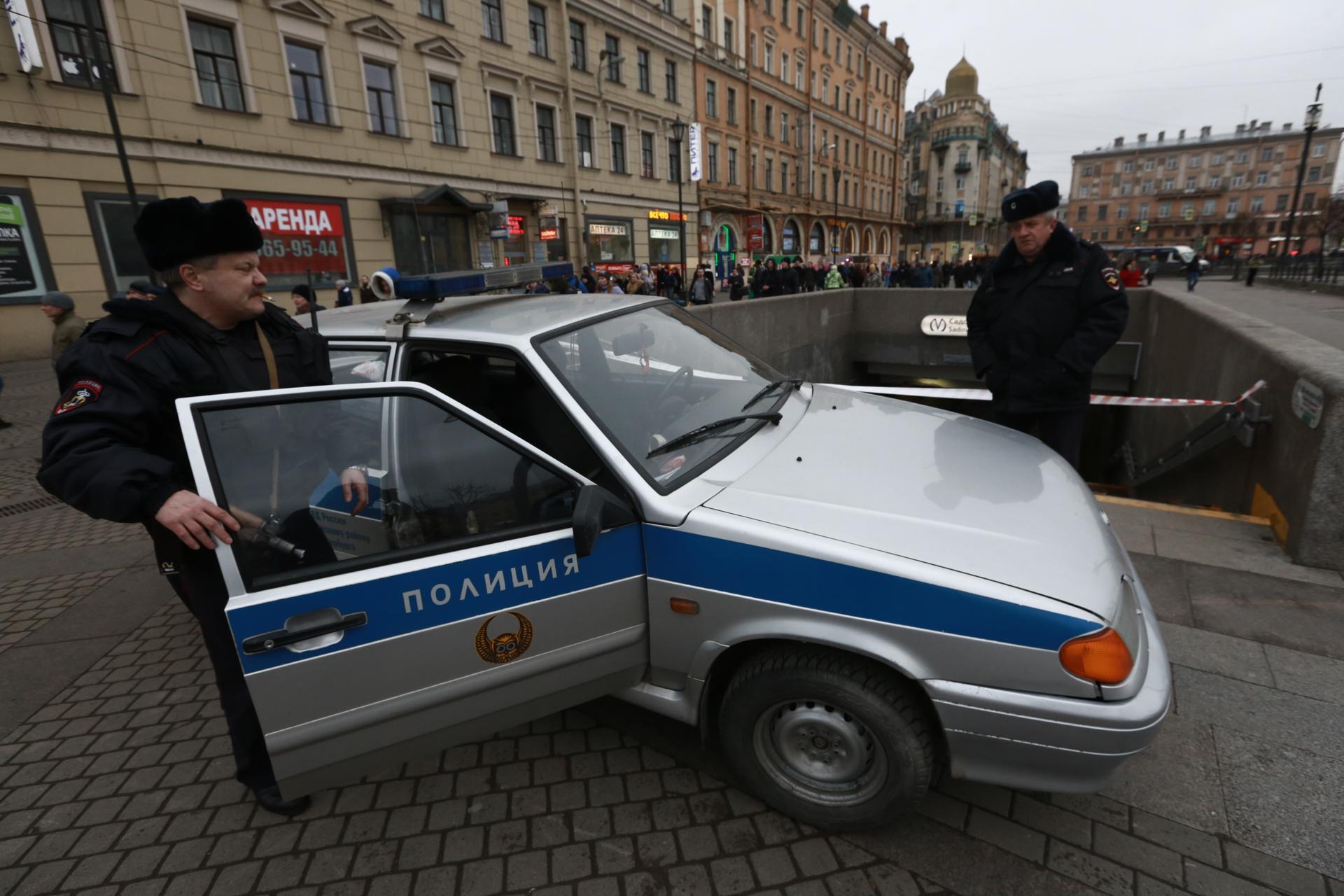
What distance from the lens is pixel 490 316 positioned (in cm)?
279

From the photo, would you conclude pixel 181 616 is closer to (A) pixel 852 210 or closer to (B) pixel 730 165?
(B) pixel 730 165

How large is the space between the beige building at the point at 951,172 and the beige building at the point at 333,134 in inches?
2465

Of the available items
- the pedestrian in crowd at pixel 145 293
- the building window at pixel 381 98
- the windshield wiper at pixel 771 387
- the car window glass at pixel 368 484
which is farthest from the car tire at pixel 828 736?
the building window at pixel 381 98

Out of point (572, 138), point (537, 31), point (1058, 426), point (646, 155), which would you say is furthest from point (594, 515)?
point (646, 155)

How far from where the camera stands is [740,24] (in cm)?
3597

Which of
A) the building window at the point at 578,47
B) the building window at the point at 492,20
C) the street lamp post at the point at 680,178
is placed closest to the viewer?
the building window at the point at 492,20

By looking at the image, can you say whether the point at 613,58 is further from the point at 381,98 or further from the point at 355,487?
the point at 355,487

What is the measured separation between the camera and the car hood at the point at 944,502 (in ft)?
6.39

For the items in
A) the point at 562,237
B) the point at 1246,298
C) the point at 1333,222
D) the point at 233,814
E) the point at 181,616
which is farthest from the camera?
the point at 1333,222

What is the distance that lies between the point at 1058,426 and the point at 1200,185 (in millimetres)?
129592

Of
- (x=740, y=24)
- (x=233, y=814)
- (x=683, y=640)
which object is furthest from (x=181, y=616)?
(x=740, y=24)

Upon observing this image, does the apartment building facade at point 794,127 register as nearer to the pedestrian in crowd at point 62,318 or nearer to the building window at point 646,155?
the building window at point 646,155

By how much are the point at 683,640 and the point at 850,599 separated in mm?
622

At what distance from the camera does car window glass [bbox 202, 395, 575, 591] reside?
189 cm
